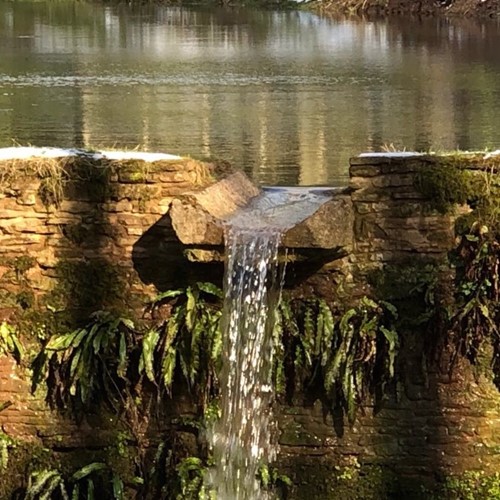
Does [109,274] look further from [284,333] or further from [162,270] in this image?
[284,333]

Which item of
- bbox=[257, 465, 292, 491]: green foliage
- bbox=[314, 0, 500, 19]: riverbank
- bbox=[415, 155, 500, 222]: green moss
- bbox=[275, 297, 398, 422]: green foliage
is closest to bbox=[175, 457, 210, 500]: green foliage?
bbox=[257, 465, 292, 491]: green foliage

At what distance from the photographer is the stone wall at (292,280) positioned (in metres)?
6.48

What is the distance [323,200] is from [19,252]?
2.05m

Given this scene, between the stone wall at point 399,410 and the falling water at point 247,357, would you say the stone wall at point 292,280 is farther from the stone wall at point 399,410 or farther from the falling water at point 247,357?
the falling water at point 247,357

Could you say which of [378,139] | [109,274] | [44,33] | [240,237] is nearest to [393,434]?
[240,237]

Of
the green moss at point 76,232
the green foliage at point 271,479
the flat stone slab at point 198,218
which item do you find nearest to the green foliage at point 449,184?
the flat stone slab at point 198,218

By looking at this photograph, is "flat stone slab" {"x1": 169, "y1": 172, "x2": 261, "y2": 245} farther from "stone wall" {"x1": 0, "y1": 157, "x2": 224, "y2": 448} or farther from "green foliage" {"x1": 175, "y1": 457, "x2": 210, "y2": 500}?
"green foliage" {"x1": 175, "y1": 457, "x2": 210, "y2": 500}

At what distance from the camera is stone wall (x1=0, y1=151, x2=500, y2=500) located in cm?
648

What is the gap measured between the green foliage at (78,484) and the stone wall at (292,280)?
203 millimetres

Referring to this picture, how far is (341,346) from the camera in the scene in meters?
6.43

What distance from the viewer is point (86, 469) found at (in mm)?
6625

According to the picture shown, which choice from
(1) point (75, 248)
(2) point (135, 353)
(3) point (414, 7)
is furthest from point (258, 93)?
(3) point (414, 7)

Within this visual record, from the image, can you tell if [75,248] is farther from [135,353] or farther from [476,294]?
[476,294]

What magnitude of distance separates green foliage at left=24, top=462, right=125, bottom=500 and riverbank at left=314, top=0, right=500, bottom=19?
43.6m
